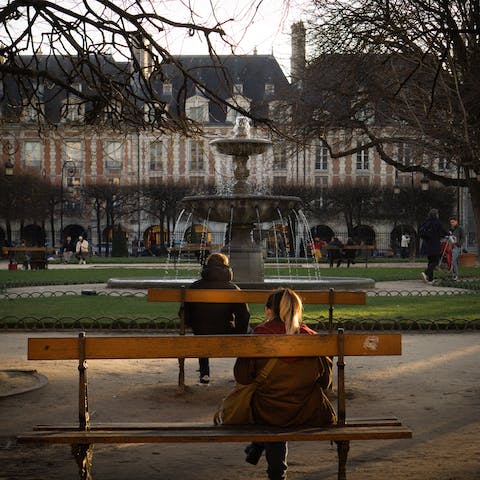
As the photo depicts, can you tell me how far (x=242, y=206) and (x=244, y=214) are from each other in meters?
0.21

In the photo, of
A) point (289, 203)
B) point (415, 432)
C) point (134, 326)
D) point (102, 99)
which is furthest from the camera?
point (289, 203)

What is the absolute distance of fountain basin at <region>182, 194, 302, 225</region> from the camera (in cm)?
1800

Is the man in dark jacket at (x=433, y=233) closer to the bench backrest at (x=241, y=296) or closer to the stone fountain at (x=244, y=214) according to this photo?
the stone fountain at (x=244, y=214)

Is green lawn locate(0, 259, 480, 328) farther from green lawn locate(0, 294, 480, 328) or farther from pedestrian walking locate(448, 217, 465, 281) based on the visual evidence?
pedestrian walking locate(448, 217, 465, 281)

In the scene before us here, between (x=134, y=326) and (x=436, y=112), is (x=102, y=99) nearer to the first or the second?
(x=134, y=326)

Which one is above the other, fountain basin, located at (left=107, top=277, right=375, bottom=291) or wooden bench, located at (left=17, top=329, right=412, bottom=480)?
wooden bench, located at (left=17, top=329, right=412, bottom=480)

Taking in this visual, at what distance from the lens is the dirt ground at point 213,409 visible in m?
5.23

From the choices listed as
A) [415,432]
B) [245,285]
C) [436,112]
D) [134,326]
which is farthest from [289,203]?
[415,432]

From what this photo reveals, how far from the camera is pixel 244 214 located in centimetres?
1830

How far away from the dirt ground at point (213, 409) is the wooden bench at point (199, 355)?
458 mm

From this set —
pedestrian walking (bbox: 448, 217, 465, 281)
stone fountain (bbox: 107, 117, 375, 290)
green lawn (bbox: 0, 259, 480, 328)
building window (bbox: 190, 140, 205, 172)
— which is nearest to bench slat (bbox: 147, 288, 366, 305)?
green lawn (bbox: 0, 259, 480, 328)

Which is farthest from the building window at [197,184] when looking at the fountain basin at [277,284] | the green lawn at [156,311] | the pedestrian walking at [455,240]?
the green lawn at [156,311]

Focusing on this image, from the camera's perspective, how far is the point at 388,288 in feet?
69.2

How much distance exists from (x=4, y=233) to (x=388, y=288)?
151ft
